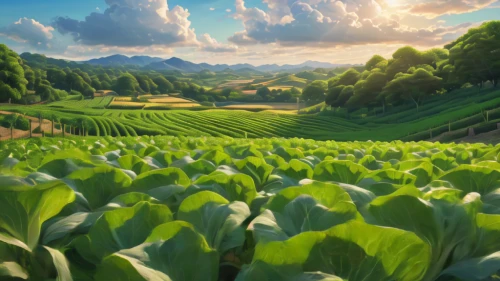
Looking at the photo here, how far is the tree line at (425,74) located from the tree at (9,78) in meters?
66.4

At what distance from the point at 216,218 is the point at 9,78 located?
94611 millimetres

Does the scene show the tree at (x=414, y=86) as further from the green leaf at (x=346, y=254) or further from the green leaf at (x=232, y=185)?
the green leaf at (x=346, y=254)

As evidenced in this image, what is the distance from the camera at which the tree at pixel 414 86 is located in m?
66.7

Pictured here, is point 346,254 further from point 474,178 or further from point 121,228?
point 474,178

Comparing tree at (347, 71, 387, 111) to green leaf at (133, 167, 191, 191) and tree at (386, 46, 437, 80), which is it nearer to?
tree at (386, 46, 437, 80)

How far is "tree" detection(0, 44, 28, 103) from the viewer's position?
80688 mm

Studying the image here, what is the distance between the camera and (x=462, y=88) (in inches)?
2904

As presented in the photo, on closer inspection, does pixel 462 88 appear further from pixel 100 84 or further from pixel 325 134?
pixel 100 84

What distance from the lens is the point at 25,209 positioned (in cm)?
127

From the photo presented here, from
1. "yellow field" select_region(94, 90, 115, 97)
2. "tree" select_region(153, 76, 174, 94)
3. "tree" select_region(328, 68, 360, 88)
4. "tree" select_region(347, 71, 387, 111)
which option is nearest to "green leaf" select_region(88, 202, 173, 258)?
"tree" select_region(347, 71, 387, 111)

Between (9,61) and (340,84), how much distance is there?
72.6m

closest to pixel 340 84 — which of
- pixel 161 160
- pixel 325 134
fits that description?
pixel 325 134

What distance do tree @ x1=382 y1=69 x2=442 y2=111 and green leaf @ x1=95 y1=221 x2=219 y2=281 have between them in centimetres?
7115

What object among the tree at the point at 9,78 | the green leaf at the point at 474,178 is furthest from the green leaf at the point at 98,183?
the tree at the point at 9,78
